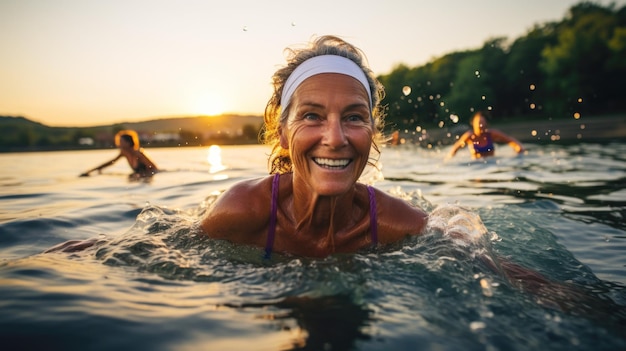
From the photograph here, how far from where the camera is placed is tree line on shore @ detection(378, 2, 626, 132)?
2170 inches

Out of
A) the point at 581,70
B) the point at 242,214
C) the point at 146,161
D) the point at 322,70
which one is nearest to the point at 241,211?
the point at 242,214

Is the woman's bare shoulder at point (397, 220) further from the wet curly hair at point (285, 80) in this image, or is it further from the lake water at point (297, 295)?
the wet curly hair at point (285, 80)

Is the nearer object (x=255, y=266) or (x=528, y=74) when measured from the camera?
(x=255, y=266)

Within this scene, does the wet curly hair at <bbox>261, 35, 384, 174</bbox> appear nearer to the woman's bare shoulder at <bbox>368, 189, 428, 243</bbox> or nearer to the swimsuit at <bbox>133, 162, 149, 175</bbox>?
the woman's bare shoulder at <bbox>368, 189, 428, 243</bbox>

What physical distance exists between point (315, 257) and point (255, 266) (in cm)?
59

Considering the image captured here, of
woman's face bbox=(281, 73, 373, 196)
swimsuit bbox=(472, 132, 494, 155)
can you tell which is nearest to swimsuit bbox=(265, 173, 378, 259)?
woman's face bbox=(281, 73, 373, 196)

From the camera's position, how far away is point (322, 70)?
3.59m

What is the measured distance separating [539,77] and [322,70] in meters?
75.9

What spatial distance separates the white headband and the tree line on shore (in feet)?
123

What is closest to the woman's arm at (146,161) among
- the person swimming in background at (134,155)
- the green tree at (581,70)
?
the person swimming in background at (134,155)

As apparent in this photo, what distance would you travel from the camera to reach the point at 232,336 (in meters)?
2.29

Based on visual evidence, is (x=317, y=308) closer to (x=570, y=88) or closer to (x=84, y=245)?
(x=84, y=245)

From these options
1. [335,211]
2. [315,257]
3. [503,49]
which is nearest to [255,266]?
[315,257]

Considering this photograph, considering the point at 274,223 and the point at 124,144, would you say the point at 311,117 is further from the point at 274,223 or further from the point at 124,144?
the point at 124,144
